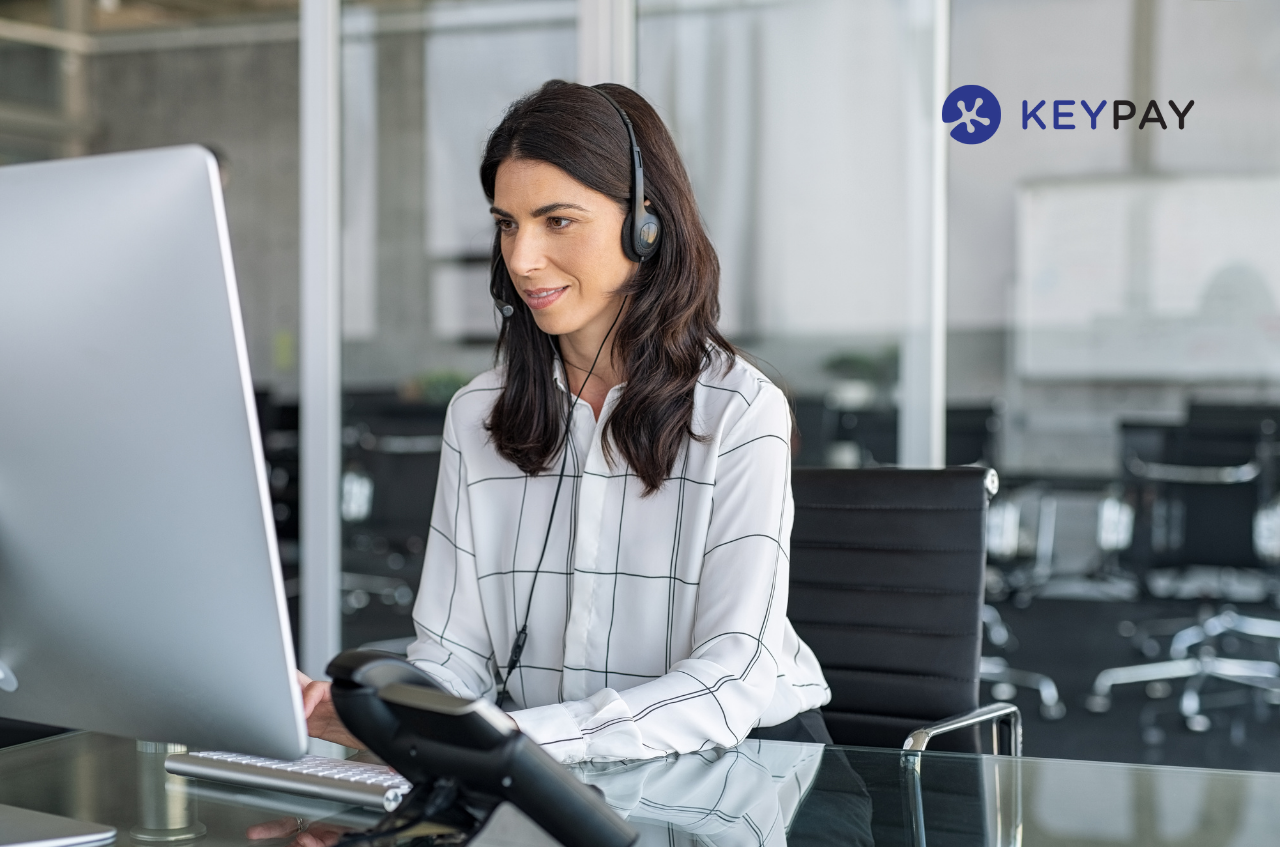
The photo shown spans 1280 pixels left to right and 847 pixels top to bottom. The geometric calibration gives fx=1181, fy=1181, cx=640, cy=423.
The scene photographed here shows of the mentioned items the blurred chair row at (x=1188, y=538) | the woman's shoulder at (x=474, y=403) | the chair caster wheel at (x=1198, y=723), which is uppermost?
the woman's shoulder at (x=474, y=403)

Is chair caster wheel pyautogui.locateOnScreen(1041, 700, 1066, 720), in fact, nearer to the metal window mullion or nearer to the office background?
the office background

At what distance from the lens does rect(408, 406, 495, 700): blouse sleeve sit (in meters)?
1.53

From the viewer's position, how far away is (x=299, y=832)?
0.97 meters

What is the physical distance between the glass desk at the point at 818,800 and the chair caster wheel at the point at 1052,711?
3.07 m

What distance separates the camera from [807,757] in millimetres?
1181

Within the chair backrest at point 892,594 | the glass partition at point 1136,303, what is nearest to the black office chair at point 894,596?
the chair backrest at point 892,594

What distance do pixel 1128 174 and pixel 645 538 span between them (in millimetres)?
3007

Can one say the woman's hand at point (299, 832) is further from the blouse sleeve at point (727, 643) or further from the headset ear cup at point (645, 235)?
the headset ear cup at point (645, 235)

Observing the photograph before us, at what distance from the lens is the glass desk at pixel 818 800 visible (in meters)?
0.96

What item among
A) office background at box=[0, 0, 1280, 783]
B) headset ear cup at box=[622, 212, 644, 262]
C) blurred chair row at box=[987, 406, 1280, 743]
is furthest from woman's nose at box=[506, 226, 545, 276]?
blurred chair row at box=[987, 406, 1280, 743]

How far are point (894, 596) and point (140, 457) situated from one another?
46.9 inches

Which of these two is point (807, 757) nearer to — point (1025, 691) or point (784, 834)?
point (784, 834)

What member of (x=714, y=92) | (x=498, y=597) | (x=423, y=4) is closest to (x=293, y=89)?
(x=423, y=4)

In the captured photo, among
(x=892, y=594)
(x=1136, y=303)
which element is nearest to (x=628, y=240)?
(x=892, y=594)
